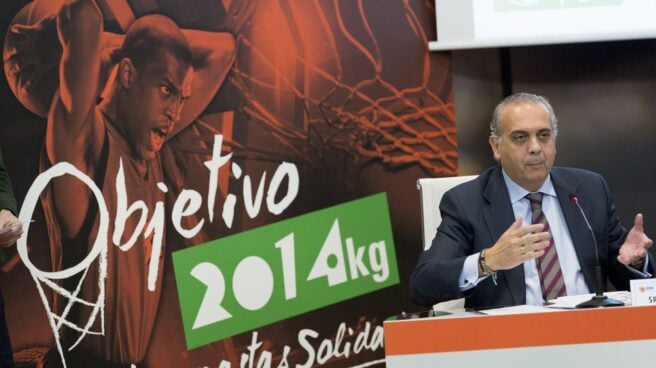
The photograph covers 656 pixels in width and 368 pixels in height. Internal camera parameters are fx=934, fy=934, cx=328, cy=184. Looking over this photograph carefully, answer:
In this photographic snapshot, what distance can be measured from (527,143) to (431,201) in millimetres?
468

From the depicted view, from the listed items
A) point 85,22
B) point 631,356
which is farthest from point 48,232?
point 631,356

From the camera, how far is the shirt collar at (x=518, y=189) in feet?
10.3

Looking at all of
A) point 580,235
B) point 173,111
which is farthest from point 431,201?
point 173,111

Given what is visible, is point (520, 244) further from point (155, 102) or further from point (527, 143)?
point (155, 102)

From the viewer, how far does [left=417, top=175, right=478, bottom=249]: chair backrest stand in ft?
11.1

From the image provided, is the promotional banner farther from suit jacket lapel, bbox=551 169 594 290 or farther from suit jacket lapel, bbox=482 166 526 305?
suit jacket lapel, bbox=551 169 594 290

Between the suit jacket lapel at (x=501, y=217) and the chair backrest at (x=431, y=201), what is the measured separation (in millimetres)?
295

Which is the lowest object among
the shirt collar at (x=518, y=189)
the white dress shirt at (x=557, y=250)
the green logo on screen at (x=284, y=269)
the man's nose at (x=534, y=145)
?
the green logo on screen at (x=284, y=269)

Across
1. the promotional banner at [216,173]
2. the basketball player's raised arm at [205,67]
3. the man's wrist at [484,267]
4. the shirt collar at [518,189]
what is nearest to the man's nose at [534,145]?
the shirt collar at [518,189]

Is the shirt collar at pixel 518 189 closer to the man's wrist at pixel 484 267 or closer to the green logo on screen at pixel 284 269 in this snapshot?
the man's wrist at pixel 484 267

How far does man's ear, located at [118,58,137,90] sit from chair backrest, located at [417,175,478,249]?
4.62ft

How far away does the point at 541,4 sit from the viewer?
4.34 metres

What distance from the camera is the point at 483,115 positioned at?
14.9 ft

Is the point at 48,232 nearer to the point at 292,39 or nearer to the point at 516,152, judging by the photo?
the point at 292,39
